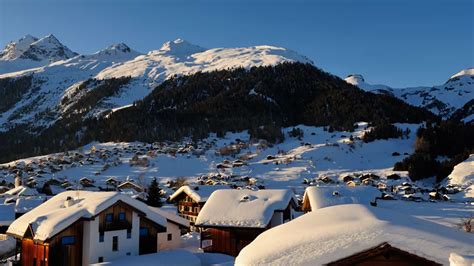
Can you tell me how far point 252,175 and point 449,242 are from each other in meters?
75.0

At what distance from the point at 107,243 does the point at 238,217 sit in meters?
8.21

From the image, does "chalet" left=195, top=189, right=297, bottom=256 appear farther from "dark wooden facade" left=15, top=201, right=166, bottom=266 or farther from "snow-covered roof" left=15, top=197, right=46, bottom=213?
"snow-covered roof" left=15, top=197, right=46, bottom=213

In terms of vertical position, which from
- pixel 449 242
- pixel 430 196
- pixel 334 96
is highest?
pixel 334 96

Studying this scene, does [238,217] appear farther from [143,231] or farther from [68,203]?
[68,203]

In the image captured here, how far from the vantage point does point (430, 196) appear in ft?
205

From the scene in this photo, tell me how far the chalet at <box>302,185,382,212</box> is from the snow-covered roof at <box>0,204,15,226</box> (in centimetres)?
2388

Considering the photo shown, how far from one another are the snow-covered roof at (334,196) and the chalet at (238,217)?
312 cm

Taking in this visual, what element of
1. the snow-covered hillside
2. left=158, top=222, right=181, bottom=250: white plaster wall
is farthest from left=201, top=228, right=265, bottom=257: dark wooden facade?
the snow-covered hillside

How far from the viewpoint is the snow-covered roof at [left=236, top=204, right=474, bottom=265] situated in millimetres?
8062

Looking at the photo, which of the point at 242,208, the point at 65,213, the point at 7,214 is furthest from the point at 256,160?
the point at 65,213

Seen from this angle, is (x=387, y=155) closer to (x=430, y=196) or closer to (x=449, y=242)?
(x=430, y=196)

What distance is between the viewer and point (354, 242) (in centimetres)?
828

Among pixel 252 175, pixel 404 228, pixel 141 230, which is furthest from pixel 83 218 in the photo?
pixel 252 175

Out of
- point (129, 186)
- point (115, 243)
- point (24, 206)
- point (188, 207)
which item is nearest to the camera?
point (115, 243)
